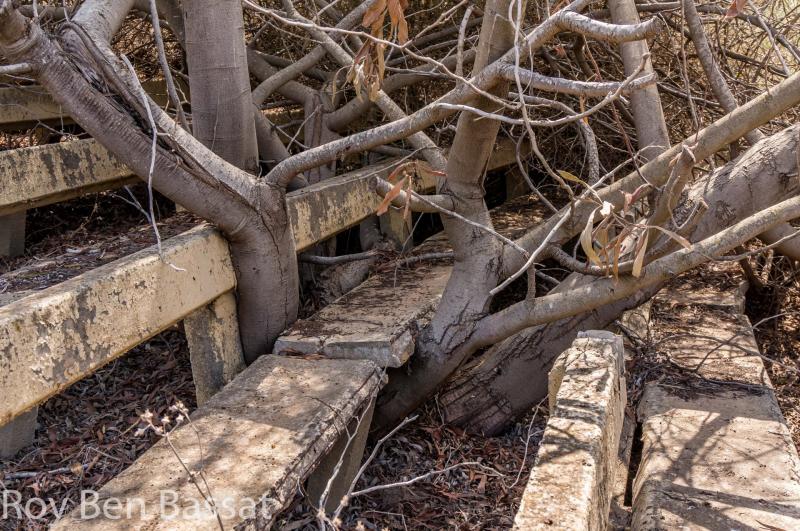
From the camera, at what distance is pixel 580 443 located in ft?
8.14

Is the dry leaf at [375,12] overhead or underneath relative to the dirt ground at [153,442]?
overhead

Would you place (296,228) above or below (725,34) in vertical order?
below

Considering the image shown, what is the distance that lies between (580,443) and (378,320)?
159cm

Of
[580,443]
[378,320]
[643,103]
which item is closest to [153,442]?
[378,320]

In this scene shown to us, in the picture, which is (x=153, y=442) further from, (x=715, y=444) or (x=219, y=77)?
(x=715, y=444)

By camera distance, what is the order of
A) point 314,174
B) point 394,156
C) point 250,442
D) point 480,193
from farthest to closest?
point 394,156 < point 314,174 < point 480,193 < point 250,442

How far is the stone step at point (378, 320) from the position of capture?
11.9ft

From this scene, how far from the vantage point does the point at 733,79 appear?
16.4ft

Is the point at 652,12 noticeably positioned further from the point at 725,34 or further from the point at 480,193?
the point at 480,193

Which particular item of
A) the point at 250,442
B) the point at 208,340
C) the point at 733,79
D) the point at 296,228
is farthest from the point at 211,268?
the point at 733,79

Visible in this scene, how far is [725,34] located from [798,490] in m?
3.34

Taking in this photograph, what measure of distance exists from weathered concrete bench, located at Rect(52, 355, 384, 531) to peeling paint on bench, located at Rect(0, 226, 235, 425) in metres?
0.39

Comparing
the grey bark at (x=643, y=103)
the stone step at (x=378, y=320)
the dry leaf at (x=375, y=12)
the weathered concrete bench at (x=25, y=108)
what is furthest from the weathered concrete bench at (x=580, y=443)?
the weathered concrete bench at (x=25, y=108)

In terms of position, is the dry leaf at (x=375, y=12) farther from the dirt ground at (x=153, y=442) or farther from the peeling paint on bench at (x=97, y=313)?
the dirt ground at (x=153, y=442)
